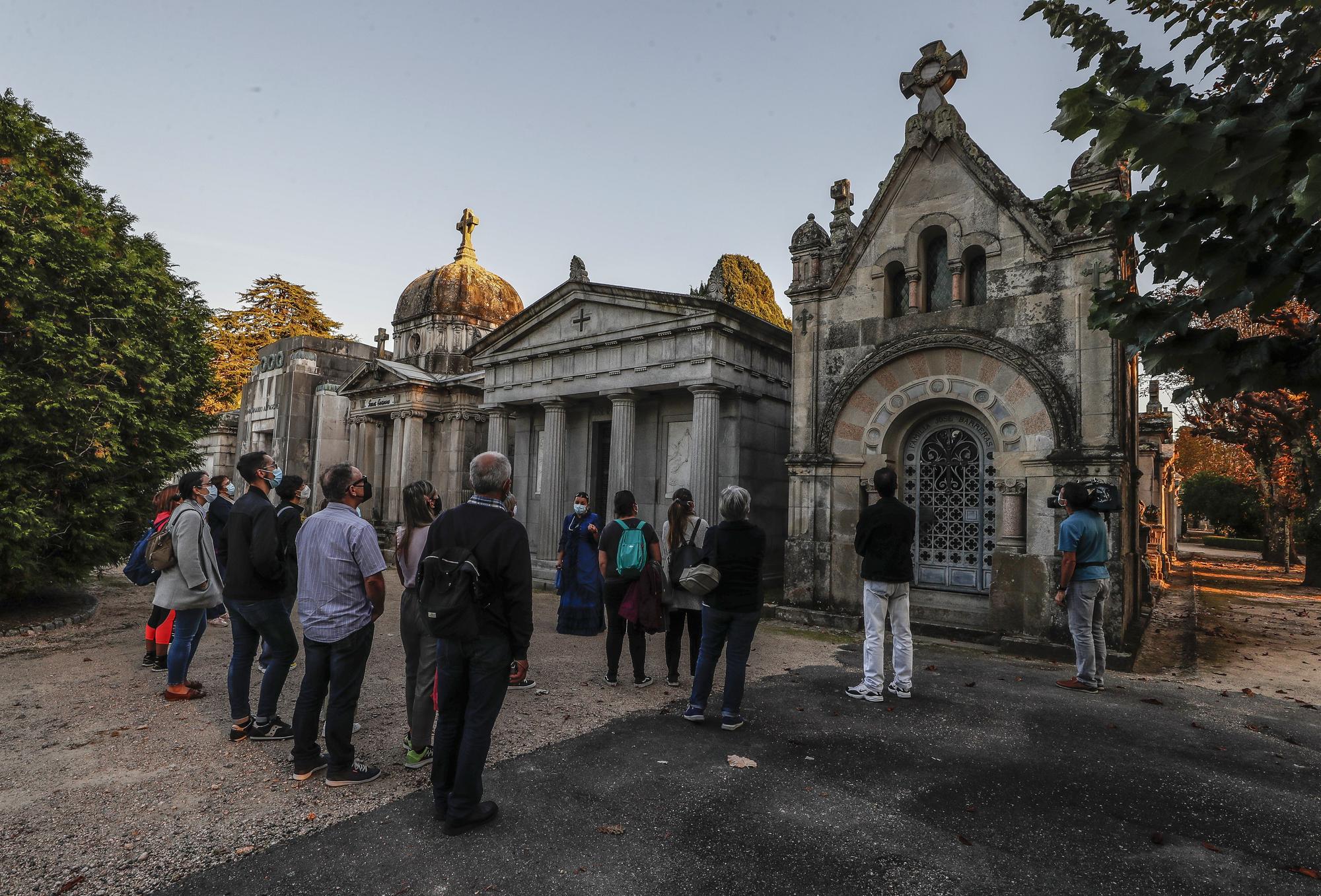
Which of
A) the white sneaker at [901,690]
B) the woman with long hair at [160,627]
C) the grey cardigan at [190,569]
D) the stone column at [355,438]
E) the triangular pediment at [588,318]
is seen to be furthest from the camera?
the stone column at [355,438]

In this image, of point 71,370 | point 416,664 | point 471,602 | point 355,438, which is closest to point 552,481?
point 71,370

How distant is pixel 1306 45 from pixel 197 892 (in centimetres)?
621

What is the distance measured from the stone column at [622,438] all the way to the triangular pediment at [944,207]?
15.5 feet

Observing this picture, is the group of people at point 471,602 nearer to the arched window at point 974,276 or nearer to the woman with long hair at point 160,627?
the woman with long hair at point 160,627

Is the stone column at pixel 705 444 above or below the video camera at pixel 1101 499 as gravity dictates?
above

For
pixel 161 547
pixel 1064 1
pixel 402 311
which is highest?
pixel 402 311

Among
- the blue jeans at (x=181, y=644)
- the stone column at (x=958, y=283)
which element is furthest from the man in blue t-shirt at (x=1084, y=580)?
the blue jeans at (x=181, y=644)

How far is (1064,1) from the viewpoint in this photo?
3.46 metres

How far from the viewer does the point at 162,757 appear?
4.57 meters

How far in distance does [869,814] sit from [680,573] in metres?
2.78

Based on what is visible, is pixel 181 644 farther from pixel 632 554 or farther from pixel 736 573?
pixel 736 573

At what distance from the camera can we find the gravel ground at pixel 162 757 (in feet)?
11.0

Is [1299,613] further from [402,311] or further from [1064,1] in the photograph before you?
[402,311]

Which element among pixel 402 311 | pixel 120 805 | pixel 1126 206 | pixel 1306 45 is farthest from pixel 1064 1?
pixel 402 311
